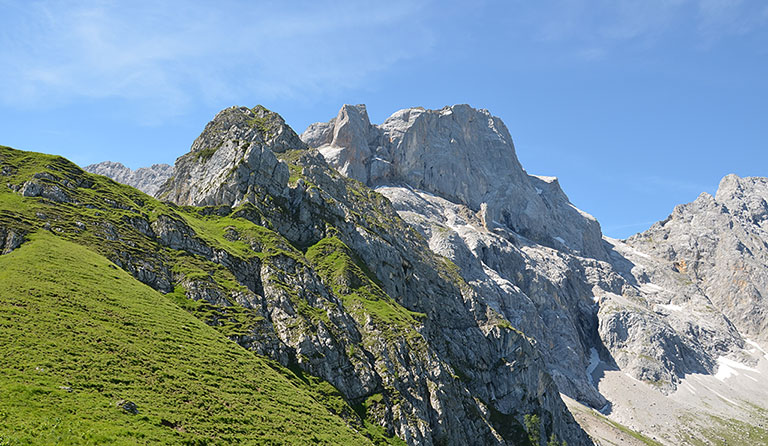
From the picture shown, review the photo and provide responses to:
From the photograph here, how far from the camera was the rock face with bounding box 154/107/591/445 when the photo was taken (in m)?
97.8

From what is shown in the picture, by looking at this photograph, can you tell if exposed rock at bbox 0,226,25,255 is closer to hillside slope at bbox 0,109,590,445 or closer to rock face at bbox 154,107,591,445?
hillside slope at bbox 0,109,590,445

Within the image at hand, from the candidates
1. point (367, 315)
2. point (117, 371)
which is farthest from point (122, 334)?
point (367, 315)

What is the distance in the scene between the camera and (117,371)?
5606cm

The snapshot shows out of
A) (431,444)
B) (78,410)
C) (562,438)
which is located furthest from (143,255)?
(562,438)

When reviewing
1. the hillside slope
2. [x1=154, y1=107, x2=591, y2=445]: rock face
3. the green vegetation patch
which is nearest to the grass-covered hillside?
the hillside slope

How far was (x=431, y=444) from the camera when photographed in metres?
97.8

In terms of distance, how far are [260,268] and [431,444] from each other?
160 feet

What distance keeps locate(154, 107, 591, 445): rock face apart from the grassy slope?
1431 cm

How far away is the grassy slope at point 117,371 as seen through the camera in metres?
45.5

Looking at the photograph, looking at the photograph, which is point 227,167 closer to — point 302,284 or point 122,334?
point 302,284

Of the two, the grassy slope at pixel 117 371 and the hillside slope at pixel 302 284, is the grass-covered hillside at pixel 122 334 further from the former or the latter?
the hillside slope at pixel 302 284

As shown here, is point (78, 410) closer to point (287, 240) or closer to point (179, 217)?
point (179, 217)

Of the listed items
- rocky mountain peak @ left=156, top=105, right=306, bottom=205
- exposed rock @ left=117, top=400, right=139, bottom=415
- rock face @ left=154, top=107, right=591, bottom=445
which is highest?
rocky mountain peak @ left=156, top=105, right=306, bottom=205

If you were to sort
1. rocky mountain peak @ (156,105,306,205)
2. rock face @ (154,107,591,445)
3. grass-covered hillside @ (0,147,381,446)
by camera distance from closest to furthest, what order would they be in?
grass-covered hillside @ (0,147,381,446)
rock face @ (154,107,591,445)
rocky mountain peak @ (156,105,306,205)
